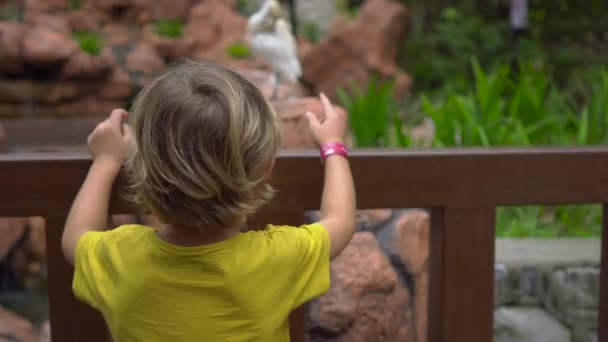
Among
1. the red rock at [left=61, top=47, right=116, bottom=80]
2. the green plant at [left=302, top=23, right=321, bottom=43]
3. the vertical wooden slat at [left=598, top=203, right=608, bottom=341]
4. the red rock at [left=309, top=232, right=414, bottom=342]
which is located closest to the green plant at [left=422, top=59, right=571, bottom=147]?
the red rock at [left=309, top=232, right=414, bottom=342]

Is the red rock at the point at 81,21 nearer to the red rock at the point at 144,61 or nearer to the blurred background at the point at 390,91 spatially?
the blurred background at the point at 390,91

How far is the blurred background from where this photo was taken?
8.38 ft

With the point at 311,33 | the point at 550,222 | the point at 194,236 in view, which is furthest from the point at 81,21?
the point at 194,236

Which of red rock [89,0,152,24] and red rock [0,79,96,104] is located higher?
red rock [89,0,152,24]

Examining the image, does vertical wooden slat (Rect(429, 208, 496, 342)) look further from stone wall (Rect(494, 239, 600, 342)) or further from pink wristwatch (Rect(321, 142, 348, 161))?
stone wall (Rect(494, 239, 600, 342))

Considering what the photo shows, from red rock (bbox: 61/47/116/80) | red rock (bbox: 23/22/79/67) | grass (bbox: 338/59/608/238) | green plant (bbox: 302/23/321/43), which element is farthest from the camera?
green plant (bbox: 302/23/321/43)

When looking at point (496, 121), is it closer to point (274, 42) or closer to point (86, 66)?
point (274, 42)

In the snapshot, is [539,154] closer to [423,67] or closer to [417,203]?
[417,203]

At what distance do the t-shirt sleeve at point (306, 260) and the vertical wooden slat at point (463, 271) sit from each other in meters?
0.31

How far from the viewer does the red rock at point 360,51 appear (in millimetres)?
8570

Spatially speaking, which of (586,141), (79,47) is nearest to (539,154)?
(586,141)

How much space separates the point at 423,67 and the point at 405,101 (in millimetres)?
1208

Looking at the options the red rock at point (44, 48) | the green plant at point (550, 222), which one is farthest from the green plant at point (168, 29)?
the green plant at point (550, 222)

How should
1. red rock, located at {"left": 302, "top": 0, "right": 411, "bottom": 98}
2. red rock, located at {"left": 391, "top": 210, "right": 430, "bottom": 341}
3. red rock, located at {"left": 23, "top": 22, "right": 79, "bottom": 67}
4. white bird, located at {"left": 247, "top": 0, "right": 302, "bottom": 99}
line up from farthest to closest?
1. red rock, located at {"left": 302, "top": 0, "right": 411, "bottom": 98}
2. red rock, located at {"left": 23, "top": 22, "right": 79, "bottom": 67}
3. white bird, located at {"left": 247, "top": 0, "right": 302, "bottom": 99}
4. red rock, located at {"left": 391, "top": 210, "right": 430, "bottom": 341}
